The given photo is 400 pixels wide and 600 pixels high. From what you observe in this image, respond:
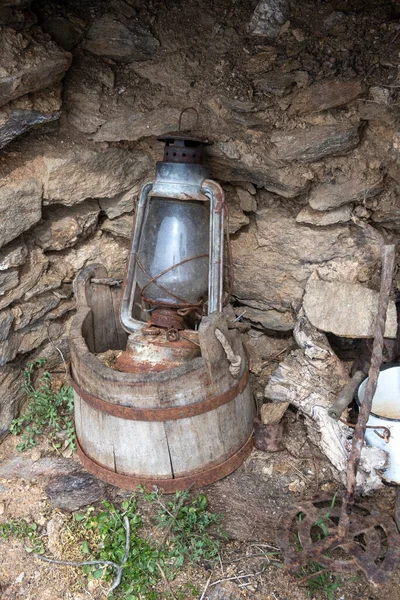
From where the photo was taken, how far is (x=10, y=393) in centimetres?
282

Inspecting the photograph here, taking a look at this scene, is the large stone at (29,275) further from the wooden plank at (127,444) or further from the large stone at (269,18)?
the large stone at (269,18)

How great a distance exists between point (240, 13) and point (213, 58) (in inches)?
8.7

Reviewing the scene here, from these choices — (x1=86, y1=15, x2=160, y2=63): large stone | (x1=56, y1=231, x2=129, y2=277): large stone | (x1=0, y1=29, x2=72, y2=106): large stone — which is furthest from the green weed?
(x1=86, y1=15, x2=160, y2=63): large stone

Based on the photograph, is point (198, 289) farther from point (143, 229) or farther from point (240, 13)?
point (240, 13)

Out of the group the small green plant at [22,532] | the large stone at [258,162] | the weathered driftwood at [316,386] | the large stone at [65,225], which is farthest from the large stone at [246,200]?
the small green plant at [22,532]

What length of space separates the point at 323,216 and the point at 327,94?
2.05 ft

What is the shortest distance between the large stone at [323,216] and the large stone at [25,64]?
1.37 metres

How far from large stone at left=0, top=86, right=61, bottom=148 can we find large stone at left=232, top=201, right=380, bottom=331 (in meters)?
1.21

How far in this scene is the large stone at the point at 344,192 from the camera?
8.44 feet

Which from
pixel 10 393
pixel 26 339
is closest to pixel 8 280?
pixel 26 339

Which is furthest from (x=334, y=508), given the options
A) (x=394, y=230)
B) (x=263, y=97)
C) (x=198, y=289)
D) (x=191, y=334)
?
(x=263, y=97)

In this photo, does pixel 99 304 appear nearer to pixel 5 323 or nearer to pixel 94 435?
pixel 5 323

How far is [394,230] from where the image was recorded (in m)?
2.80

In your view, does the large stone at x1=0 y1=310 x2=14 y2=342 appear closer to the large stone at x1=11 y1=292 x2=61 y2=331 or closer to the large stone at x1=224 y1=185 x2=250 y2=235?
the large stone at x1=11 y1=292 x2=61 y2=331
